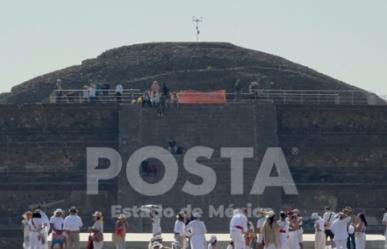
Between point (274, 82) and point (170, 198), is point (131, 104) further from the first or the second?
point (274, 82)

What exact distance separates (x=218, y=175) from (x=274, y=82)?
1700cm

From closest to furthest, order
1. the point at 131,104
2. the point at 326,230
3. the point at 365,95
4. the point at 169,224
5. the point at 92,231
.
Result: the point at 92,231
the point at 326,230
the point at 169,224
the point at 131,104
the point at 365,95

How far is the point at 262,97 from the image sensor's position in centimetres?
6234

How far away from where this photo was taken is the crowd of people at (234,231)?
119 feet

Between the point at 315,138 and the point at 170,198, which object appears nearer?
the point at 170,198

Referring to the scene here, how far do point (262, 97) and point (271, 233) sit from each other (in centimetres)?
2776

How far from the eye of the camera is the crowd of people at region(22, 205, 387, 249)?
3622 cm

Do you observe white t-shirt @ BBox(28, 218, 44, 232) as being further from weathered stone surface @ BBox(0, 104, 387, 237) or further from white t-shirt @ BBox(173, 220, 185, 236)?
weathered stone surface @ BBox(0, 104, 387, 237)

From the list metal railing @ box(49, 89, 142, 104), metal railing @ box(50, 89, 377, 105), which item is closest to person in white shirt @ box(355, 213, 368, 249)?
metal railing @ box(50, 89, 377, 105)

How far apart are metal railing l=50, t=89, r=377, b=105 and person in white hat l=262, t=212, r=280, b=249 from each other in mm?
24468

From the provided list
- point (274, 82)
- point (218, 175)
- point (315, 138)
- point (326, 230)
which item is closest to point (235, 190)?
point (218, 175)

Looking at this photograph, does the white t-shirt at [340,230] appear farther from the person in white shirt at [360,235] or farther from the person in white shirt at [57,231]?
the person in white shirt at [57,231]

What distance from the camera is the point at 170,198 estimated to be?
56562mm

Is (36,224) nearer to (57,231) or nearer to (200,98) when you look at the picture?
(57,231)
